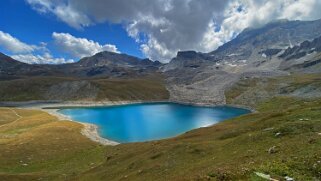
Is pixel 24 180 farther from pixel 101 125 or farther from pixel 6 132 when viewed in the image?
pixel 101 125

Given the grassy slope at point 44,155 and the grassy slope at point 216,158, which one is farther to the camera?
the grassy slope at point 44,155

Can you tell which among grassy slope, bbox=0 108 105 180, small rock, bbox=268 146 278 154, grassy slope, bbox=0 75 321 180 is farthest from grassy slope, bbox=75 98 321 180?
grassy slope, bbox=0 108 105 180

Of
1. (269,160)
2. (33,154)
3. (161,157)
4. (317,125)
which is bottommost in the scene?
(33,154)

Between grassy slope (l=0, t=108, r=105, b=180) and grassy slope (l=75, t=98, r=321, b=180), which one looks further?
grassy slope (l=0, t=108, r=105, b=180)

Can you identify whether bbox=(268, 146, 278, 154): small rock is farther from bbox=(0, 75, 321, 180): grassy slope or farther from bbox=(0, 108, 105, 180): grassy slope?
bbox=(0, 108, 105, 180): grassy slope

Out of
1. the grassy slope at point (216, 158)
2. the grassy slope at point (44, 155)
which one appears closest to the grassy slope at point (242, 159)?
the grassy slope at point (216, 158)

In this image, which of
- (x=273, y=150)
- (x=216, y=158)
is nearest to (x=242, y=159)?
(x=273, y=150)

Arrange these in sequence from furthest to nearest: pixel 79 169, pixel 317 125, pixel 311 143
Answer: pixel 79 169
pixel 317 125
pixel 311 143

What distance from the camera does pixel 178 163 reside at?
125 ft

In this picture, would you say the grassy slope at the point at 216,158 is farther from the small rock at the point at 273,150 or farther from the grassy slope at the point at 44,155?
the grassy slope at the point at 44,155

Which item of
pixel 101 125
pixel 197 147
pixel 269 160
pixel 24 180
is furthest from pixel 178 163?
pixel 101 125

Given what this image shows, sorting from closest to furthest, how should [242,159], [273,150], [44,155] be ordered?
1. [242,159]
2. [273,150]
3. [44,155]

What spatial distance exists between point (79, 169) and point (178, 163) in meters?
30.2

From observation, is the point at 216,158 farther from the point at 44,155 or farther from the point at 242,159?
the point at 44,155
